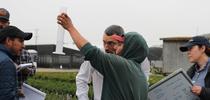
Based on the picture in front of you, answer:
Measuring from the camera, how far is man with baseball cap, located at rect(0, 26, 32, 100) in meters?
4.30

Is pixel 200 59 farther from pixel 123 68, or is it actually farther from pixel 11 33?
pixel 11 33

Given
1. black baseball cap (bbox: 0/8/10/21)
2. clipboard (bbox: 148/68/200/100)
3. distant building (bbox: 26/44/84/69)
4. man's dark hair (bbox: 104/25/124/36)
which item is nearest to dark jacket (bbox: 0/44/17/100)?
man's dark hair (bbox: 104/25/124/36)

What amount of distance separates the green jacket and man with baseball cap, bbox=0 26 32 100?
2.49 ft

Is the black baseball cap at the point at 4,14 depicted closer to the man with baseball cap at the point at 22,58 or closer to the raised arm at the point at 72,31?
the man with baseball cap at the point at 22,58

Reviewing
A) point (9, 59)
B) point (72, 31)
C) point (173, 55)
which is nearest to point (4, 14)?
point (9, 59)

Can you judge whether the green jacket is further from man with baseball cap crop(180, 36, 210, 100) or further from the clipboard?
man with baseball cap crop(180, 36, 210, 100)

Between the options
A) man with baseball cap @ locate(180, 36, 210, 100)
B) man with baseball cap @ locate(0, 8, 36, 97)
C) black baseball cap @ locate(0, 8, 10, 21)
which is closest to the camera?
man with baseball cap @ locate(180, 36, 210, 100)

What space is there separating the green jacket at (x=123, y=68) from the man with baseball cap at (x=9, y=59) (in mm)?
760

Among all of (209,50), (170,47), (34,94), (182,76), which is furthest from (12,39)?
(170,47)

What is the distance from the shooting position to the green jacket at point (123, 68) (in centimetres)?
382

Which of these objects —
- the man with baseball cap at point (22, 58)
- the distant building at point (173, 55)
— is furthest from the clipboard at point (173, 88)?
the distant building at point (173, 55)

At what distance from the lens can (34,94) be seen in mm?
5504

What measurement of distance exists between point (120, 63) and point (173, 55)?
1882 cm

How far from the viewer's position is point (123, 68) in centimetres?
397
